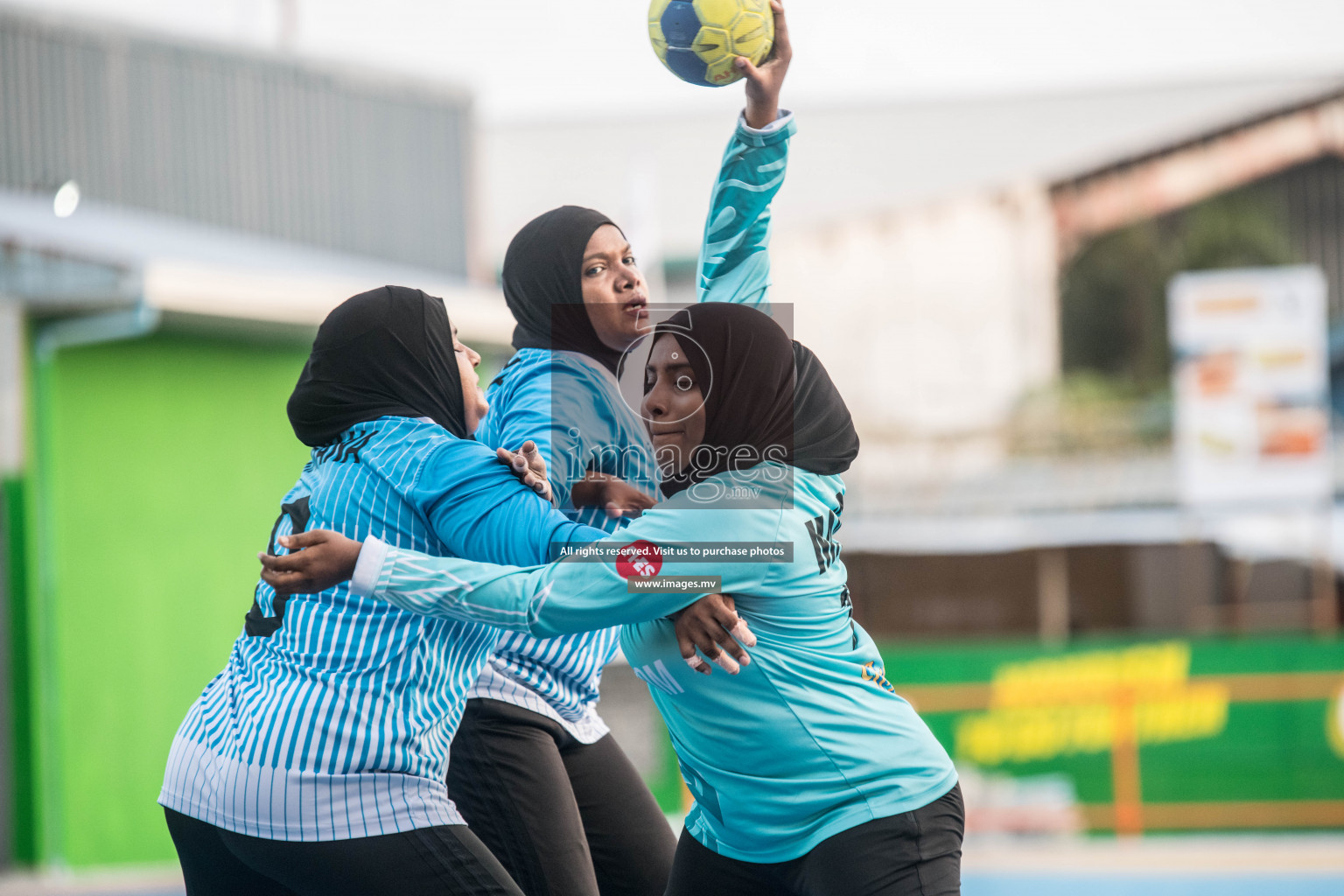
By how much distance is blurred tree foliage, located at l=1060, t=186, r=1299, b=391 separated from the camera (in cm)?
1716

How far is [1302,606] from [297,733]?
10.9 meters

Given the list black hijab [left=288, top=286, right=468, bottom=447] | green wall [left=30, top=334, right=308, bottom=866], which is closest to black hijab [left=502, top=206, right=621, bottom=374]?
black hijab [left=288, top=286, right=468, bottom=447]

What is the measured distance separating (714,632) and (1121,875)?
5872mm

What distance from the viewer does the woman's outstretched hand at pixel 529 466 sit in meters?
2.07

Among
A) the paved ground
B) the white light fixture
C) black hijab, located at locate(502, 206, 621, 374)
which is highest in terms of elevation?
the white light fixture

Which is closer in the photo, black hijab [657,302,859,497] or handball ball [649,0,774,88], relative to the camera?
black hijab [657,302,859,497]

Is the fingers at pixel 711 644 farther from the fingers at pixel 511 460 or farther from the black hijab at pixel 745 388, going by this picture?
the fingers at pixel 511 460

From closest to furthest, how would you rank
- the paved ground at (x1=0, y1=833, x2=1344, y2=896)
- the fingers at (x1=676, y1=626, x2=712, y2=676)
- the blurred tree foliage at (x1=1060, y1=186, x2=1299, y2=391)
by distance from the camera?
the fingers at (x1=676, y1=626, x2=712, y2=676) → the paved ground at (x1=0, y1=833, x2=1344, y2=896) → the blurred tree foliage at (x1=1060, y1=186, x2=1299, y2=391)

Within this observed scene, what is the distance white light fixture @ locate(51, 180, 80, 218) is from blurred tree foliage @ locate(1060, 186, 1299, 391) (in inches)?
509

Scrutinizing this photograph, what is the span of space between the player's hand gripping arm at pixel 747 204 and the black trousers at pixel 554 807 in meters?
0.94

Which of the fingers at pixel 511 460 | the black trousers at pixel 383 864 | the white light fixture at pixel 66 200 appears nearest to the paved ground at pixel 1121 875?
the white light fixture at pixel 66 200

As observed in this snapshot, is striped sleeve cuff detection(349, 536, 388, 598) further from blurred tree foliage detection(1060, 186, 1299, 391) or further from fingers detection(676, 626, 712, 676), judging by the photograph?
blurred tree foliage detection(1060, 186, 1299, 391)

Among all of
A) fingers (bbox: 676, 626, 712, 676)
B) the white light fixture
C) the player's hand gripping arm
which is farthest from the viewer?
the white light fixture

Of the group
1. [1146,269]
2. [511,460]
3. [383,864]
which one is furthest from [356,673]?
[1146,269]
